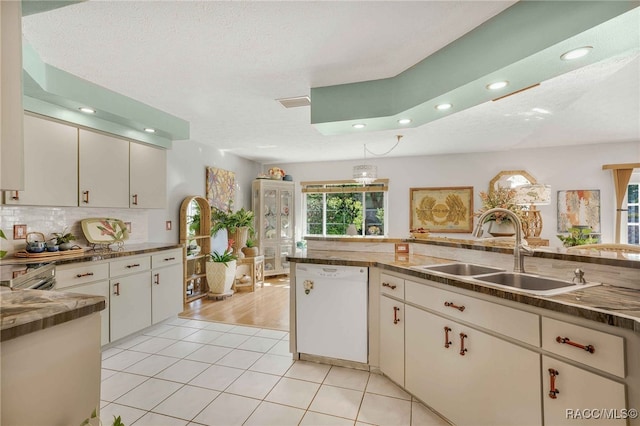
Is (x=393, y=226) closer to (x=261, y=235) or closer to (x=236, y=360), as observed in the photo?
(x=261, y=235)

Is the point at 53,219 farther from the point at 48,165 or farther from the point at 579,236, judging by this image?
the point at 579,236

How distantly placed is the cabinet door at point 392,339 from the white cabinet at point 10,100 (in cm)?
208

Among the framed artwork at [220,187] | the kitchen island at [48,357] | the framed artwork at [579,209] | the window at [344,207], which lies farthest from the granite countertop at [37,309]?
the framed artwork at [579,209]

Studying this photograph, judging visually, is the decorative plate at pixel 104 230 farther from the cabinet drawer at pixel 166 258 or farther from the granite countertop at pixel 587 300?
the granite countertop at pixel 587 300

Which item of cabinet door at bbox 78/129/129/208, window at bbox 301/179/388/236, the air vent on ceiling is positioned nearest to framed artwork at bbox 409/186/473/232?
window at bbox 301/179/388/236

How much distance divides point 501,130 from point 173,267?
4634 mm

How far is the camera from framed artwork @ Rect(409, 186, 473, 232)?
583cm

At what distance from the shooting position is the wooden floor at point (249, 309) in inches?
144

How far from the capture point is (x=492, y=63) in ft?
6.04

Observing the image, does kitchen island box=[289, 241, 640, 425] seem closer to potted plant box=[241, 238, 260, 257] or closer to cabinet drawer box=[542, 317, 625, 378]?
cabinet drawer box=[542, 317, 625, 378]

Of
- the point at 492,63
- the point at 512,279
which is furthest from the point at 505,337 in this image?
the point at 492,63

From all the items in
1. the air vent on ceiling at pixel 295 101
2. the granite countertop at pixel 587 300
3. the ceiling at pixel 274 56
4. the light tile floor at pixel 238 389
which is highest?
the ceiling at pixel 274 56

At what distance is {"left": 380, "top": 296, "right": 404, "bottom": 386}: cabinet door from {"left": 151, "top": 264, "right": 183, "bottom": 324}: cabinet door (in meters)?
2.43

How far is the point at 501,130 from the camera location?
4.35m
